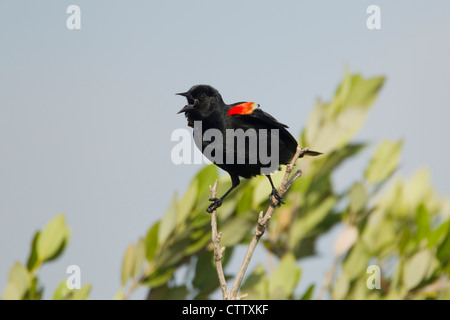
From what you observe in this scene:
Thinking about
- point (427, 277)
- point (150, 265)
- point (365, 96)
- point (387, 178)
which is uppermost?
point (365, 96)

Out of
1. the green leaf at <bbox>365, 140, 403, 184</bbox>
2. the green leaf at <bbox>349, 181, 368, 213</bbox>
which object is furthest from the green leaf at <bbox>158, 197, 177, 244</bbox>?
the green leaf at <bbox>365, 140, 403, 184</bbox>

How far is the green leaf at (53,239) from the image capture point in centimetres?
385

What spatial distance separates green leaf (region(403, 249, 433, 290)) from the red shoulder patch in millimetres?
1649

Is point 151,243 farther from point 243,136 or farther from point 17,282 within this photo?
point 243,136

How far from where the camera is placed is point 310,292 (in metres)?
3.65

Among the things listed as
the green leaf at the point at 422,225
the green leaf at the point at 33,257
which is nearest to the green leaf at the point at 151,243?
the green leaf at the point at 33,257

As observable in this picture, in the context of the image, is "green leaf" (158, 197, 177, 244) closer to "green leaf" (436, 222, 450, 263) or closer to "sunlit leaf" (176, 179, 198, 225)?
"sunlit leaf" (176, 179, 198, 225)

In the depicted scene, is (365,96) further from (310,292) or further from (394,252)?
(310,292)

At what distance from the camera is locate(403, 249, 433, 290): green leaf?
4.04 metres

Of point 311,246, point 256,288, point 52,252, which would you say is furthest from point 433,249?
point 52,252

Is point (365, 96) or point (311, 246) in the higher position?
point (365, 96)
